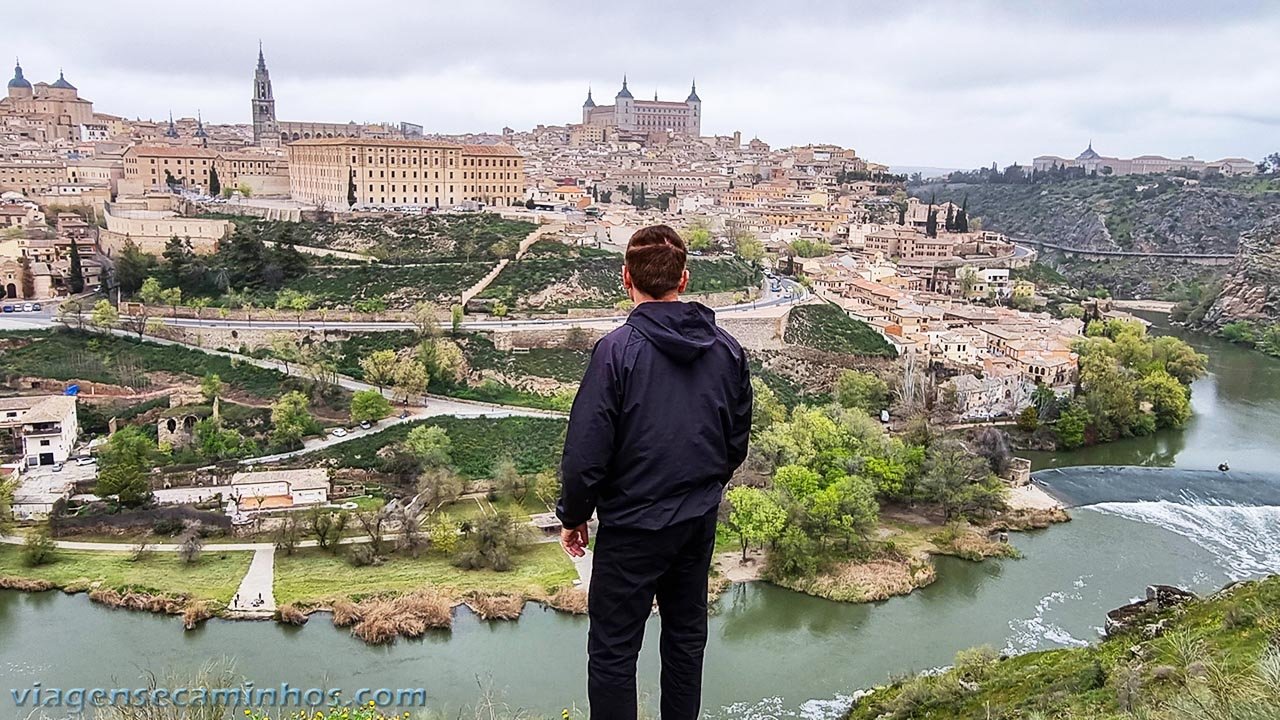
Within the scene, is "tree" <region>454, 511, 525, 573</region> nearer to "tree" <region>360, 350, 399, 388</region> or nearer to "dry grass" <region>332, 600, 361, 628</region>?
"dry grass" <region>332, 600, 361, 628</region>

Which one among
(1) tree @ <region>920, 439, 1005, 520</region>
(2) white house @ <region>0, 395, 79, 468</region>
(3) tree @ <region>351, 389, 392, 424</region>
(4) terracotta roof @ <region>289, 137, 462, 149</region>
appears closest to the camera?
(1) tree @ <region>920, 439, 1005, 520</region>

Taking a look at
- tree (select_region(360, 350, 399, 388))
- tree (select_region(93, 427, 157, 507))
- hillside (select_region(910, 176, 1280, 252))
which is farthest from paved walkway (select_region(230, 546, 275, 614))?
hillside (select_region(910, 176, 1280, 252))

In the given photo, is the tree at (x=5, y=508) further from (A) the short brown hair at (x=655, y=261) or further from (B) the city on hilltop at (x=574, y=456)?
(A) the short brown hair at (x=655, y=261)

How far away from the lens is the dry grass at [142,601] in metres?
8.57

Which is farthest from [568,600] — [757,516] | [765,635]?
[757,516]

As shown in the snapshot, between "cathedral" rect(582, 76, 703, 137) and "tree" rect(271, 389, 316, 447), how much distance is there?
48.0 metres

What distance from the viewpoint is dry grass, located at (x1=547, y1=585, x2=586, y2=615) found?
8.76 meters

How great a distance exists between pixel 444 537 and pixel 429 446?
2174mm

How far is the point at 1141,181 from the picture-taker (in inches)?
1907

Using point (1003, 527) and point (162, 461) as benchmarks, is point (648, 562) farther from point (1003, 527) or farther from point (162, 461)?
point (162, 461)

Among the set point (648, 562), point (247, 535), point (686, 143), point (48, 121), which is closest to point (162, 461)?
point (247, 535)

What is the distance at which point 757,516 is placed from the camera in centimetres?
975

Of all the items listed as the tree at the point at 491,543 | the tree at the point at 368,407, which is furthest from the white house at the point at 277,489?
the tree at the point at 491,543

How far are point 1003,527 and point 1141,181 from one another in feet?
148
